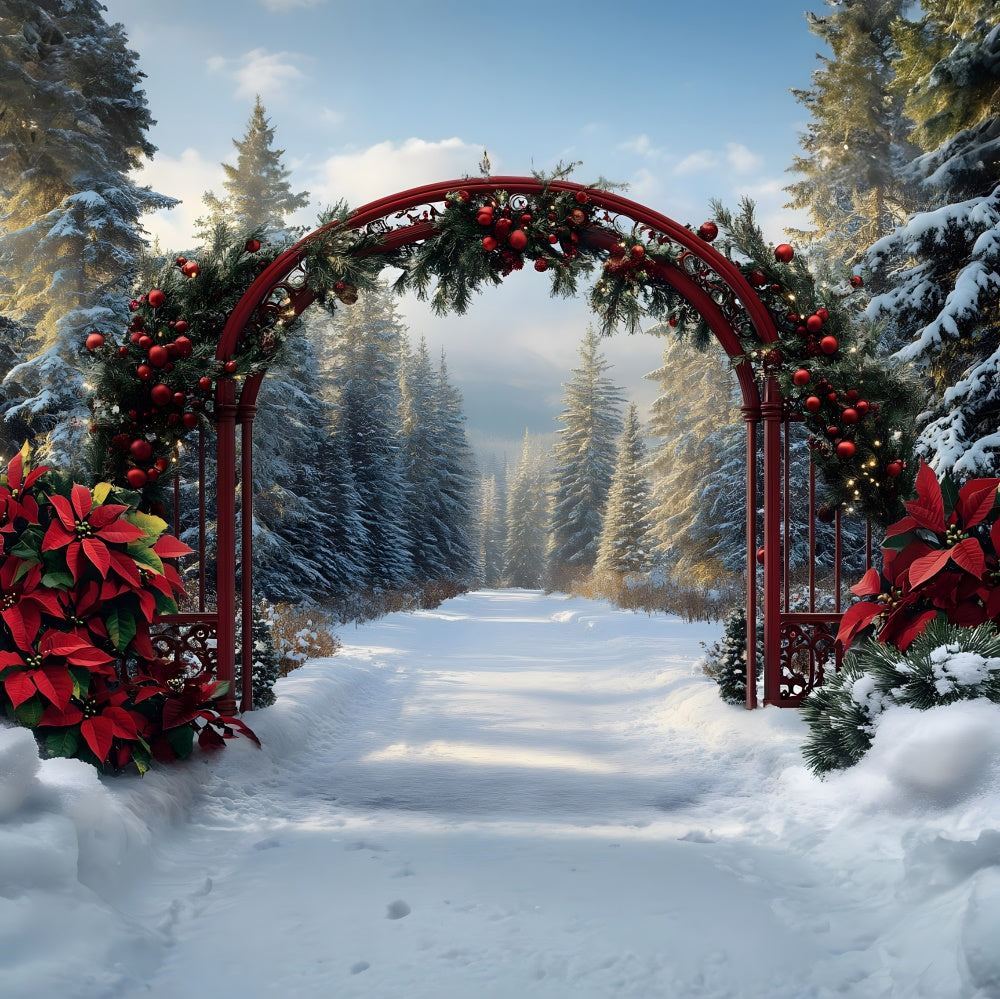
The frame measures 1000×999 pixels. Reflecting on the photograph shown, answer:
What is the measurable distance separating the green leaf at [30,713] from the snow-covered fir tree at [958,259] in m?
9.82

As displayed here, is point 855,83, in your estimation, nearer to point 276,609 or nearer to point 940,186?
point 940,186

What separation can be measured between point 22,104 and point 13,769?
16021mm

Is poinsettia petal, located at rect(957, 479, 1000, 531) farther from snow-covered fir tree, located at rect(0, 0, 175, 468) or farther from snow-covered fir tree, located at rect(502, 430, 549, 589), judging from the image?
snow-covered fir tree, located at rect(502, 430, 549, 589)

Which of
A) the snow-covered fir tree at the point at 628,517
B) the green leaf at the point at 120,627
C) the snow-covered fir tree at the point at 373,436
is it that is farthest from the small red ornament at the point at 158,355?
the snow-covered fir tree at the point at 628,517

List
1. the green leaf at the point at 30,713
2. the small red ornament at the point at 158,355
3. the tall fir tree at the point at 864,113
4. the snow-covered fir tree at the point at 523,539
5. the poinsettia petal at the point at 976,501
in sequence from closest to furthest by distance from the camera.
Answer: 1. the green leaf at the point at 30,713
2. the poinsettia petal at the point at 976,501
3. the small red ornament at the point at 158,355
4. the tall fir tree at the point at 864,113
5. the snow-covered fir tree at the point at 523,539

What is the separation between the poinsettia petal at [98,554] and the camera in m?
4.69

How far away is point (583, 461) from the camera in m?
40.5

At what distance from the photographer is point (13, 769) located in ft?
11.6

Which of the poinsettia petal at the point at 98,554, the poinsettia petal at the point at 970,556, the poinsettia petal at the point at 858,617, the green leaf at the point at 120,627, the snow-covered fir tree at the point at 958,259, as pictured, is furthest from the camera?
the snow-covered fir tree at the point at 958,259

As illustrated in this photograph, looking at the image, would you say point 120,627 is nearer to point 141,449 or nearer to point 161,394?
point 141,449

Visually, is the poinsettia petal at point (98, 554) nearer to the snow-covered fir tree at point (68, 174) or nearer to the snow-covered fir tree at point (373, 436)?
the snow-covered fir tree at point (68, 174)

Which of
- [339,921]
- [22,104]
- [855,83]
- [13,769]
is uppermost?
[855,83]

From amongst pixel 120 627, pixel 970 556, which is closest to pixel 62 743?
pixel 120 627

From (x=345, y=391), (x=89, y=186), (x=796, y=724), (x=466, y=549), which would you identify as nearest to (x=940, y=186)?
(x=796, y=724)
